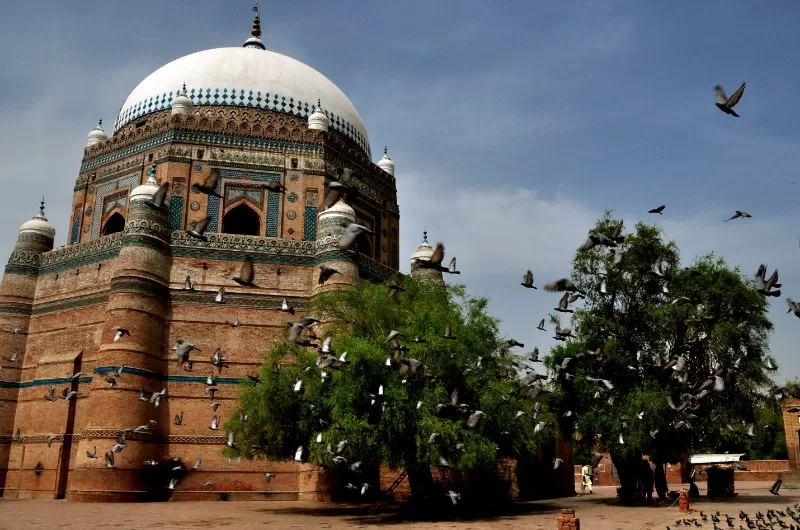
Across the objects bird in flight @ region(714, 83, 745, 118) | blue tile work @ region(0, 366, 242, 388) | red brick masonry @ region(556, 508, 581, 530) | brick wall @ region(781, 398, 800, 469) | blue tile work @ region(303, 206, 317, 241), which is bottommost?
red brick masonry @ region(556, 508, 581, 530)

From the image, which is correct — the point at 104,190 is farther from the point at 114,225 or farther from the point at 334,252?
the point at 334,252

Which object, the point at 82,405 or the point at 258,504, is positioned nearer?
the point at 258,504

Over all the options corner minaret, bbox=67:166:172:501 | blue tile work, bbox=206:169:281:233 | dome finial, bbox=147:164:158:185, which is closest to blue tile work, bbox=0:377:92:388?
corner minaret, bbox=67:166:172:501

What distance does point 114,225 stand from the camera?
84.1 ft

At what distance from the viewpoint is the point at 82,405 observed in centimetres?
2200

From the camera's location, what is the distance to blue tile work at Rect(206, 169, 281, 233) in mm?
24106

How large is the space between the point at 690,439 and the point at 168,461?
13547mm

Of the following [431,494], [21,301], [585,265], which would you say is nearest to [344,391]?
[431,494]

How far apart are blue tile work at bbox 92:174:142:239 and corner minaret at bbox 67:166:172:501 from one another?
2399mm

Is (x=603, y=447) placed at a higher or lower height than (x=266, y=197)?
lower

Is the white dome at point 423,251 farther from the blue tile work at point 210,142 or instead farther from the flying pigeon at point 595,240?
the flying pigeon at point 595,240

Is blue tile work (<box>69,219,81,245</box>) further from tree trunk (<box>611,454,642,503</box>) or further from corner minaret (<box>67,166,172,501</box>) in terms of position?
tree trunk (<box>611,454,642,503</box>)

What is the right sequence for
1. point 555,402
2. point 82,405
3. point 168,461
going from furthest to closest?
point 82,405
point 168,461
point 555,402

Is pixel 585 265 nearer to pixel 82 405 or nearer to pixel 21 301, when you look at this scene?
pixel 82 405
